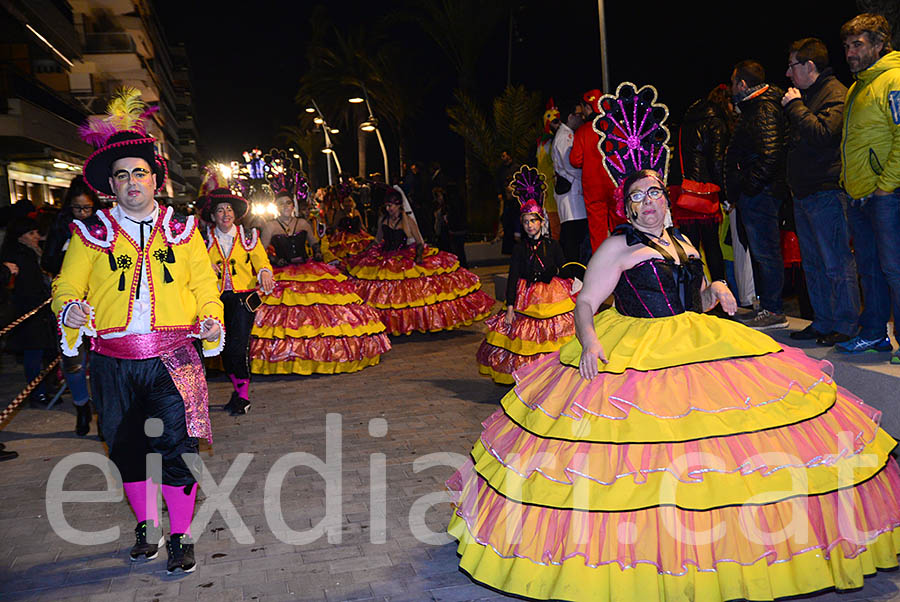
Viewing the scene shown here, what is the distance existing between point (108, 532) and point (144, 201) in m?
2.45

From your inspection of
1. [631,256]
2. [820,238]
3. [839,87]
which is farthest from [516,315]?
[631,256]

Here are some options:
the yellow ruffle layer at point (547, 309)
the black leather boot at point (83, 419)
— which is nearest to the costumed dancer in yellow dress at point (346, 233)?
the yellow ruffle layer at point (547, 309)

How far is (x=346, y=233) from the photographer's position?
20844 millimetres

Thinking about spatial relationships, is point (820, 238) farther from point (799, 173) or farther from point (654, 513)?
point (654, 513)

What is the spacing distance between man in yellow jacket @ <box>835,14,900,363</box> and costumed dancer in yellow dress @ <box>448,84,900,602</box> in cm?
232

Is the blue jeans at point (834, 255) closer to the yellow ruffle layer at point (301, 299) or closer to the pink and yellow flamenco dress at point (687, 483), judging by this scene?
the pink and yellow flamenco dress at point (687, 483)

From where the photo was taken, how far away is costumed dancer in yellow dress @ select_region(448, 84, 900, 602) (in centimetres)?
384

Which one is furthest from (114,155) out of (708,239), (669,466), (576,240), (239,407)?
(708,239)

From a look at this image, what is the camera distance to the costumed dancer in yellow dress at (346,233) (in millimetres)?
20297

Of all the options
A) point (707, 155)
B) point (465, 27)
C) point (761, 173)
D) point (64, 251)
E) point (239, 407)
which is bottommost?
point (239, 407)

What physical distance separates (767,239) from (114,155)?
6.29 meters

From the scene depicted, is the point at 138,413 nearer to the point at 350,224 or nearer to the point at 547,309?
the point at 547,309

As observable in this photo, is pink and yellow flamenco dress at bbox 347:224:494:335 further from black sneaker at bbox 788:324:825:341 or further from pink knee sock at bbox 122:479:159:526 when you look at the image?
pink knee sock at bbox 122:479:159:526

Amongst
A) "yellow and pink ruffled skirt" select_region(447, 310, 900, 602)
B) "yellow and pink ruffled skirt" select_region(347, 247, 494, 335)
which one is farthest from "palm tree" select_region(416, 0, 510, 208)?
"yellow and pink ruffled skirt" select_region(447, 310, 900, 602)
